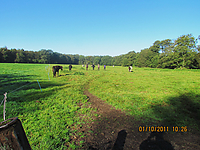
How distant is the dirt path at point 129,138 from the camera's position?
3932mm

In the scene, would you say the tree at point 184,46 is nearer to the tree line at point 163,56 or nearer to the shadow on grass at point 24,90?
the tree line at point 163,56

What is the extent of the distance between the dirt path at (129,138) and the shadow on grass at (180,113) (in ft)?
2.53

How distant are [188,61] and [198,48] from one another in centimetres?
813

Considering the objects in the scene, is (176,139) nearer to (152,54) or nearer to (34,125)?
(34,125)

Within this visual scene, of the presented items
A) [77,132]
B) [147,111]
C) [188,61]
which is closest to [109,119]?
[77,132]

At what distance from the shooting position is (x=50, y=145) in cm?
376

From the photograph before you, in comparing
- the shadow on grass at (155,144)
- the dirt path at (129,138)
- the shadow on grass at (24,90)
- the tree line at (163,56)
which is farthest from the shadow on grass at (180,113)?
the tree line at (163,56)

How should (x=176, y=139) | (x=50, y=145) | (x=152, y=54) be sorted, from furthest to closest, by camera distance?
(x=152, y=54), (x=176, y=139), (x=50, y=145)

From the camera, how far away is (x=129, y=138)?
439 cm

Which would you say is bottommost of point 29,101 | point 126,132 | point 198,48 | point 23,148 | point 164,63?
point 126,132

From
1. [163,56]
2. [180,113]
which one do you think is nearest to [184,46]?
[163,56]

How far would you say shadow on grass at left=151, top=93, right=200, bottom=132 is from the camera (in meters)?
5.32

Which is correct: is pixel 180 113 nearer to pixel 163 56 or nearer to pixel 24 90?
pixel 24 90
